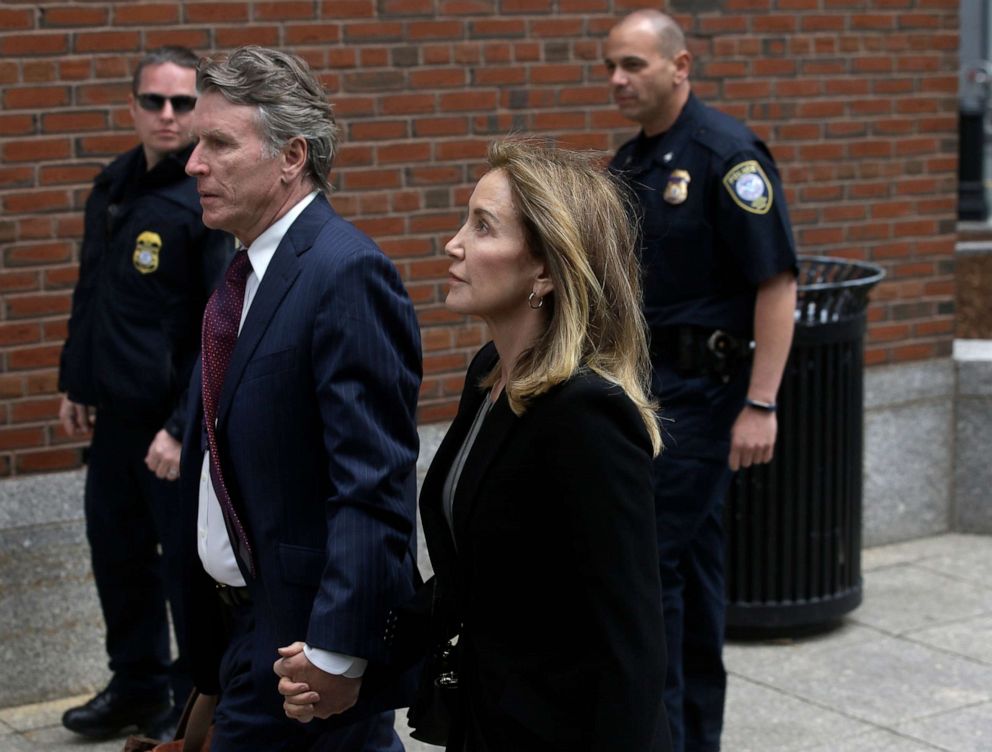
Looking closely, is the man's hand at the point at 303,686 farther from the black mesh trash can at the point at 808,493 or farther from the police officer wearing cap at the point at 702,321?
the black mesh trash can at the point at 808,493

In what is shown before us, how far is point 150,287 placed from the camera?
15.2 ft

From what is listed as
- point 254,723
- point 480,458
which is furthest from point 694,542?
point 480,458

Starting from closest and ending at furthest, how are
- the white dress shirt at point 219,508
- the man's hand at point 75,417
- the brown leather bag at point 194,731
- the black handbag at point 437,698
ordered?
1. the black handbag at point 437,698
2. the white dress shirt at point 219,508
3. the brown leather bag at point 194,731
4. the man's hand at point 75,417

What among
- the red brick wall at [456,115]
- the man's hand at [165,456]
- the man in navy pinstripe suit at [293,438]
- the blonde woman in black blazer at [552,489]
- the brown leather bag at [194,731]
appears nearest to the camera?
the blonde woman in black blazer at [552,489]

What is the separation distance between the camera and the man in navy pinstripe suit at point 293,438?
2.88 m

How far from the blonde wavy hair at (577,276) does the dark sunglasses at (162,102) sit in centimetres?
226

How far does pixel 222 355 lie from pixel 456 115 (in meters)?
3.10

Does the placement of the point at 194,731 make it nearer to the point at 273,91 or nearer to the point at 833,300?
the point at 273,91

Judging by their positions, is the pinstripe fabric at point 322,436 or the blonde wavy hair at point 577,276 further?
the pinstripe fabric at point 322,436

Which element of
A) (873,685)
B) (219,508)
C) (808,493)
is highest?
(219,508)

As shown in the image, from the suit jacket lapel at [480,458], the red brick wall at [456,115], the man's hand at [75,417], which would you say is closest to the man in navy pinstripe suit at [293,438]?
the suit jacket lapel at [480,458]

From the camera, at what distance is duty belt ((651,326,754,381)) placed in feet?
15.1

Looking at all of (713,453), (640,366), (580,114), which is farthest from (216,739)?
(580,114)

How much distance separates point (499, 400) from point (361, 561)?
0.44 m
